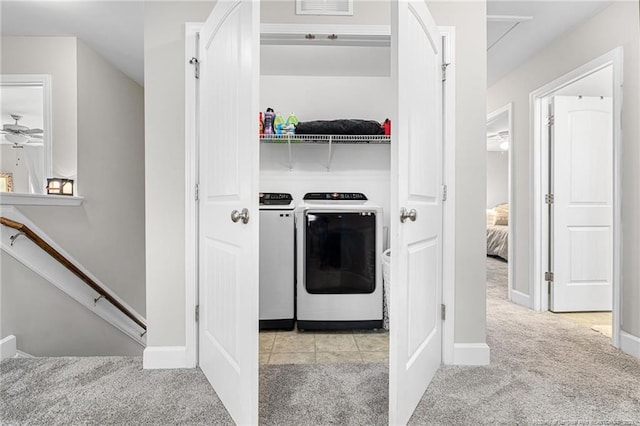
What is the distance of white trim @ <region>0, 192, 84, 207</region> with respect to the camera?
2.33m

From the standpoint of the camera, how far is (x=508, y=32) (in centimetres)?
275

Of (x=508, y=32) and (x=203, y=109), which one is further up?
A: (x=508, y=32)

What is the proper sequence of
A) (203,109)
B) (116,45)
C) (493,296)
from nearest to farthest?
(203,109)
(116,45)
(493,296)

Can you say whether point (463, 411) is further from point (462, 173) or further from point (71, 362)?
point (71, 362)

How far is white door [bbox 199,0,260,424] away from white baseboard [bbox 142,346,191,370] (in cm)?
12

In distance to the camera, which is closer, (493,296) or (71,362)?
(71,362)

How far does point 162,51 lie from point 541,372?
2801 millimetres

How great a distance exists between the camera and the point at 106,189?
3566 mm

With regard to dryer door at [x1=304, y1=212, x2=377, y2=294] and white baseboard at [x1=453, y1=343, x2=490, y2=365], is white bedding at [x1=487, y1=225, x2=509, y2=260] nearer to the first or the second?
dryer door at [x1=304, y1=212, x2=377, y2=294]

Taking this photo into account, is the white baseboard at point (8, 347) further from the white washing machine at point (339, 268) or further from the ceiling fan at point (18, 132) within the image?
the ceiling fan at point (18, 132)

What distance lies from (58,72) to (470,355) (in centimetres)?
404

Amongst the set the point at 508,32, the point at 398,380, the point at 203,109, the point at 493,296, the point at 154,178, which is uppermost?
the point at 508,32

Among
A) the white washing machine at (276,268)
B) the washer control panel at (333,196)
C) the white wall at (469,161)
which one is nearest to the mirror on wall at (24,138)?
the white washing machine at (276,268)

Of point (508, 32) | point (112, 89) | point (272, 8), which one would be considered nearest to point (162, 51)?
point (272, 8)
